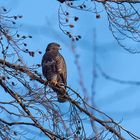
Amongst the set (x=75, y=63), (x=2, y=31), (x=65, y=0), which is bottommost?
(x=75, y=63)

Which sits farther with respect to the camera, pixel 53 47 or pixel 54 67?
pixel 53 47

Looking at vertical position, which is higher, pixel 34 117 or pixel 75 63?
pixel 34 117

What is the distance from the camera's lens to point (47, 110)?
20.9 feet

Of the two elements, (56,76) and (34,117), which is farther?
(56,76)

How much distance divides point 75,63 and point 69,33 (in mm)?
1989

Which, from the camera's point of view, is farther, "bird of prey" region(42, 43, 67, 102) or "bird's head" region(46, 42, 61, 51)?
"bird's head" region(46, 42, 61, 51)

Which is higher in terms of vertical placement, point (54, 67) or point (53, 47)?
point (53, 47)

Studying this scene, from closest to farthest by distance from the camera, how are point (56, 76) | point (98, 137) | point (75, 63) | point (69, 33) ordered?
point (75, 63)
point (98, 137)
point (69, 33)
point (56, 76)

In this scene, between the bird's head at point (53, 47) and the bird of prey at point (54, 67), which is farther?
the bird's head at point (53, 47)

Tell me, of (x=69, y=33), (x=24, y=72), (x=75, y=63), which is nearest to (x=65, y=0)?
(x=69, y=33)

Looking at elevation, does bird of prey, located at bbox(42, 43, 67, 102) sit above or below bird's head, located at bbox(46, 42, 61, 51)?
below

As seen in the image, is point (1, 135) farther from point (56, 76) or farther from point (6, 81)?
point (56, 76)

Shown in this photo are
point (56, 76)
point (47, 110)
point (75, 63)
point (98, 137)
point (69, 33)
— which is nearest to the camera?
point (75, 63)

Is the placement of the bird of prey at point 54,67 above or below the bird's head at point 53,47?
below
